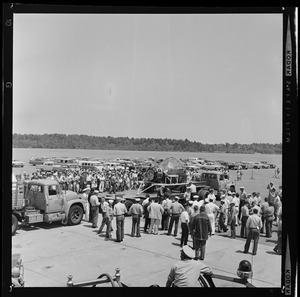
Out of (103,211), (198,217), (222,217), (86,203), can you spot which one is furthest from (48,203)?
(222,217)

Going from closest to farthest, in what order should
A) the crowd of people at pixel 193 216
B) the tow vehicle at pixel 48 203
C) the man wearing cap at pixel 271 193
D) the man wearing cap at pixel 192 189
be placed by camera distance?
the crowd of people at pixel 193 216 < the man wearing cap at pixel 271 193 < the tow vehicle at pixel 48 203 < the man wearing cap at pixel 192 189

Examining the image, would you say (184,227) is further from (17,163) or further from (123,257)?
(17,163)

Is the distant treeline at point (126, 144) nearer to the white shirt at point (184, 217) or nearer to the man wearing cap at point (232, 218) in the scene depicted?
the white shirt at point (184, 217)

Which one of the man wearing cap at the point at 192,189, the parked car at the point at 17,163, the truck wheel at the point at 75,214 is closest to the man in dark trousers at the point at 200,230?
the truck wheel at the point at 75,214

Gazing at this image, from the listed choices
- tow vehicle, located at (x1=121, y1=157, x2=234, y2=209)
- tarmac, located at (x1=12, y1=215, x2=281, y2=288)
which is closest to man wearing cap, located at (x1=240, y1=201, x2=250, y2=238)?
tarmac, located at (x1=12, y1=215, x2=281, y2=288)

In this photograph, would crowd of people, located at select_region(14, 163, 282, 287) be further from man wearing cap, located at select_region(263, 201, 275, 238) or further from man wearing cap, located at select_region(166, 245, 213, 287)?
man wearing cap, located at select_region(166, 245, 213, 287)
